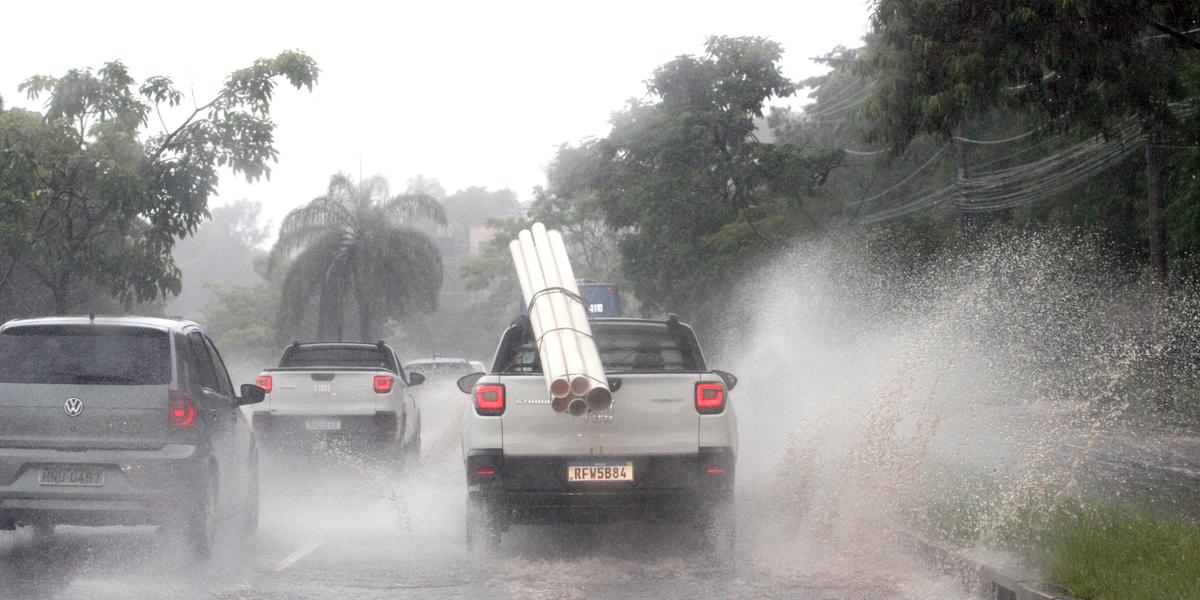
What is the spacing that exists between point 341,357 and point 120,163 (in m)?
3.98

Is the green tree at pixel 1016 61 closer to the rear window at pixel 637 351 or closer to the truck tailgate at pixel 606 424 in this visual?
the rear window at pixel 637 351

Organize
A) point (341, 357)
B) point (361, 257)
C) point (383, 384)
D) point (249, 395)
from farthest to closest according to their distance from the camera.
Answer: point (361, 257) < point (341, 357) < point (383, 384) < point (249, 395)

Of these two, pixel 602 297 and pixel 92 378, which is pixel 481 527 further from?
pixel 602 297

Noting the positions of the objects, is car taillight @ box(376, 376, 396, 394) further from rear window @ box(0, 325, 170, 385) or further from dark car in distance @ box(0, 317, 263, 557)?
rear window @ box(0, 325, 170, 385)

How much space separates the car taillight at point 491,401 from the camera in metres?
8.75

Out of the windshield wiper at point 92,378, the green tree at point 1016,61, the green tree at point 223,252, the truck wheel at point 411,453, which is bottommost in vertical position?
the truck wheel at point 411,453

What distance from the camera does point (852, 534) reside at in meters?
8.99

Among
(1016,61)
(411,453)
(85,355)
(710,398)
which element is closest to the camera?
(85,355)

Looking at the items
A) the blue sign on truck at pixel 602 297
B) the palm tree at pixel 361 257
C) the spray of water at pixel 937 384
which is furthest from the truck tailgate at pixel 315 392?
the palm tree at pixel 361 257

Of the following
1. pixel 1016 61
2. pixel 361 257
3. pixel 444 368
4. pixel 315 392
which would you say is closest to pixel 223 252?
pixel 361 257

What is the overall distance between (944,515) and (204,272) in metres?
126

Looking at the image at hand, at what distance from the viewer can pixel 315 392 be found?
15.5 meters

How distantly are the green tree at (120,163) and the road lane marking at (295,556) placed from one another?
9.63 m

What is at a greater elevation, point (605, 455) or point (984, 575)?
point (605, 455)
